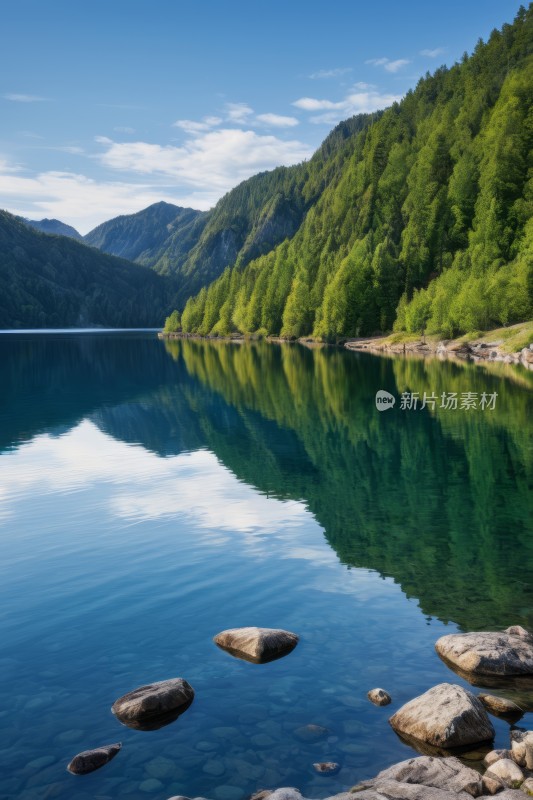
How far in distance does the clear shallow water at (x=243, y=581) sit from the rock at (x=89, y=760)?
0.72 feet

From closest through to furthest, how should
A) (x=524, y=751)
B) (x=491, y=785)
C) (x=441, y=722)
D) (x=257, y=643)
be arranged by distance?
1. (x=491, y=785)
2. (x=524, y=751)
3. (x=441, y=722)
4. (x=257, y=643)

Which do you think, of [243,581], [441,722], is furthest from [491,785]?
[243,581]

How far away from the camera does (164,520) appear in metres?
30.3

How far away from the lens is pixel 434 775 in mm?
11586

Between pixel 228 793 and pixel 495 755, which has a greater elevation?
pixel 495 755

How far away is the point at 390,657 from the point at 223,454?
29157 millimetres

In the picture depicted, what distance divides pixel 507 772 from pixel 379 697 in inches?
149

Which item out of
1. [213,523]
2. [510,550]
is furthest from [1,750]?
[510,550]

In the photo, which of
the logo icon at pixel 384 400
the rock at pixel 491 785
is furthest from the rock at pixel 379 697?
the logo icon at pixel 384 400

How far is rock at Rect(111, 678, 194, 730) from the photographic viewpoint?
47.6 ft

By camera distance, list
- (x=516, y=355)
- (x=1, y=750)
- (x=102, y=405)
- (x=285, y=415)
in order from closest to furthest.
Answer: (x=1, y=750)
(x=285, y=415)
(x=102, y=405)
(x=516, y=355)

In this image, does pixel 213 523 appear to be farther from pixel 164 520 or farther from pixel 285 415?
pixel 285 415

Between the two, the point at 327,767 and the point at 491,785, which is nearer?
the point at 491,785

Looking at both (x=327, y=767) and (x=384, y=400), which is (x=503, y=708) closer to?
(x=327, y=767)
